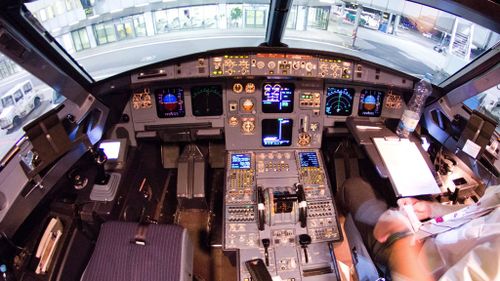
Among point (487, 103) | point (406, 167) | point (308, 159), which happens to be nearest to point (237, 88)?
point (308, 159)

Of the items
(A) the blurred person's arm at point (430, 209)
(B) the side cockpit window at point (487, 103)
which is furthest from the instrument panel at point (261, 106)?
(A) the blurred person's arm at point (430, 209)

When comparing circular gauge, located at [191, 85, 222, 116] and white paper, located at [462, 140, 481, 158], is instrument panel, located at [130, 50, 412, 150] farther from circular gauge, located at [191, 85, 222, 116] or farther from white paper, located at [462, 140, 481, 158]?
white paper, located at [462, 140, 481, 158]

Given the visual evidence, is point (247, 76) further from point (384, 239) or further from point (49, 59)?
point (384, 239)

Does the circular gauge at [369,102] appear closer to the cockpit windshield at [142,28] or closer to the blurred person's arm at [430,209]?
the cockpit windshield at [142,28]

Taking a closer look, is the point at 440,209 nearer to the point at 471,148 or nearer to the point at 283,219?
the point at 471,148

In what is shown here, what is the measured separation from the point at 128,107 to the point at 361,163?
8.12 feet

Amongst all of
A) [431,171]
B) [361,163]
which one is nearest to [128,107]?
[361,163]

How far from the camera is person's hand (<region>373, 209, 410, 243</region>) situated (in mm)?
1649

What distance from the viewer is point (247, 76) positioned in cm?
302

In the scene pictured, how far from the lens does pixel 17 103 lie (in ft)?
7.66

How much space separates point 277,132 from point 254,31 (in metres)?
1.03

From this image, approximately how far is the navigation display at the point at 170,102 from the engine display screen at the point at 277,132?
837 millimetres

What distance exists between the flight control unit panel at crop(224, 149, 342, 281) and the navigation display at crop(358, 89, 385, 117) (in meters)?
0.73


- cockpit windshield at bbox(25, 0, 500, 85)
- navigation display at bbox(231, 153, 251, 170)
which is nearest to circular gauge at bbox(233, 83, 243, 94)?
cockpit windshield at bbox(25, 0, 500, 85)
